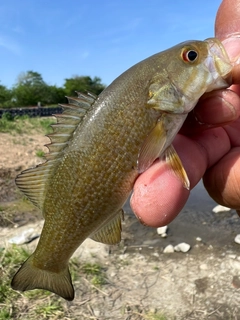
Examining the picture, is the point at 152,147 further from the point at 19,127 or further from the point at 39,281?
the point at 19,127

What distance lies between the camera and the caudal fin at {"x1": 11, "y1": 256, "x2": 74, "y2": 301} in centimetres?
246

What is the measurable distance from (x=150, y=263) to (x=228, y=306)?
54.2 inches

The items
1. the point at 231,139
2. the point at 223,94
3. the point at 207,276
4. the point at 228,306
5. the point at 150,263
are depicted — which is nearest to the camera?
the point at 223,94

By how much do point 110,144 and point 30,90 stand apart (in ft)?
188

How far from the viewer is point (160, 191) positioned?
2277 millimetres

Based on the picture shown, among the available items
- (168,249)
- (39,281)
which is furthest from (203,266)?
(39,281)

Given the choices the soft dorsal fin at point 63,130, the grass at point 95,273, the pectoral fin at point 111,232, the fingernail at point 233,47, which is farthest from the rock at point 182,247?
the fingernail at point 233,47

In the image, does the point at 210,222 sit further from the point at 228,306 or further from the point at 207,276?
the point at 228,306

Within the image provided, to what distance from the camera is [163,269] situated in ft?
17.6

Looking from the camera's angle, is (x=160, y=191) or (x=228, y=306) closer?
(x=160, y=191)

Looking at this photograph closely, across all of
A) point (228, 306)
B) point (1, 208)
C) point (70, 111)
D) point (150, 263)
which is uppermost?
point (70, 111)

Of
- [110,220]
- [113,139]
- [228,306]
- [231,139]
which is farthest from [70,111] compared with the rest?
[228,306]

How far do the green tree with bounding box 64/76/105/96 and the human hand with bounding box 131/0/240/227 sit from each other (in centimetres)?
6263

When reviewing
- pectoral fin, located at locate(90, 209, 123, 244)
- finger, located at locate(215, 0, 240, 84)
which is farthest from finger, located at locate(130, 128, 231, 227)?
finger, located at locate(215, 0, 240, 84)
